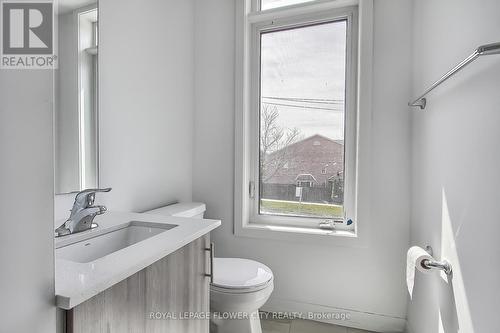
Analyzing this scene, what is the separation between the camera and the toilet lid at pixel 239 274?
4.50 ft

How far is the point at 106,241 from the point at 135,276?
0.41 meters

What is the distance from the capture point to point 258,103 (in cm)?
208

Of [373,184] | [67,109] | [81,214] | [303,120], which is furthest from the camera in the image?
[303,120]

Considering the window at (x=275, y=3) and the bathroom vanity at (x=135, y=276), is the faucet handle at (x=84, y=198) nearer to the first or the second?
the bathroom vanity at (x=135, y=276)

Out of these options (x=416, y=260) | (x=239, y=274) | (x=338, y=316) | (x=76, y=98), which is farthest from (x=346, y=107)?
(x=76, y=98)

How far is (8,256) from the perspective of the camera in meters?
0.49

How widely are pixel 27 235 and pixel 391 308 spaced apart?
1.91 m

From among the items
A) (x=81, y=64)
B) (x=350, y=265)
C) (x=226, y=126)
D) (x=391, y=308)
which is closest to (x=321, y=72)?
(x=226, y=126)

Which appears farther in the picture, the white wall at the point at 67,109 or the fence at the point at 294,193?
the fence at the point at 294,193

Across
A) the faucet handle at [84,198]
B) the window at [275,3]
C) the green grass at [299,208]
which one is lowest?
the green grass at [299,208]

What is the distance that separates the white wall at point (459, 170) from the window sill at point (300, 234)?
1.24 feet

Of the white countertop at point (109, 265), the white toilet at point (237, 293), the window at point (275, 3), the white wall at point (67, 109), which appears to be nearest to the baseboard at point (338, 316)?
the white toilet at point (237, 293)

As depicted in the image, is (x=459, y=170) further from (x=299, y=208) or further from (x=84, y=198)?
(x=84, y=198)

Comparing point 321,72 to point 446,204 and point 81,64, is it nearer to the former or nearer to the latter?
point 446,204
